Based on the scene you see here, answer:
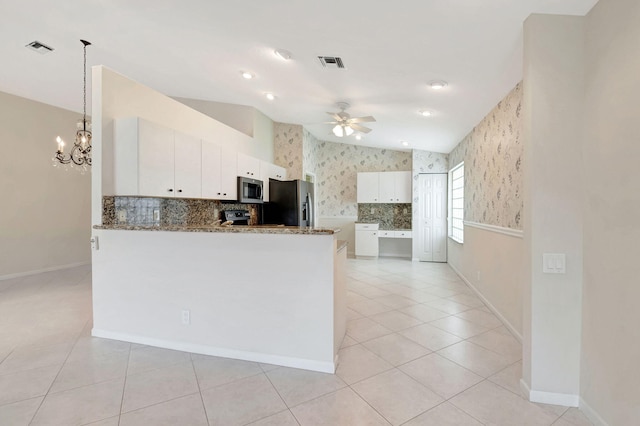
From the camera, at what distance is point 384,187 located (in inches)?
282

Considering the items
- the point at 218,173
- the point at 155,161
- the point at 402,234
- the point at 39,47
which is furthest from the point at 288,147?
the point at 39,47

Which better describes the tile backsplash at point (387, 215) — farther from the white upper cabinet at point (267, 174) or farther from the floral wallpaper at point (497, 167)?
the white upper cabinet at point (267, 174)

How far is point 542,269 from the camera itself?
1913 millimetres

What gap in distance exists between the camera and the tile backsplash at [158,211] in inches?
116

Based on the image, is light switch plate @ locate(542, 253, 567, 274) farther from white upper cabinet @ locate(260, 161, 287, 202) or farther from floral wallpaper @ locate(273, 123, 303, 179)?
floral wallpaper @ locate(273, 123, 303, 179)

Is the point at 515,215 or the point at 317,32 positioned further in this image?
the point at 515,215

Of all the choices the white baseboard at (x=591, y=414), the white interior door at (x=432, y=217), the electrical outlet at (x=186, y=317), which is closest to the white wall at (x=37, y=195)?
the electrical outlet at (x=186, y=317)

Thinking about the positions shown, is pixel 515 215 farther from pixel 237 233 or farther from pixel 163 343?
pixel 163 343

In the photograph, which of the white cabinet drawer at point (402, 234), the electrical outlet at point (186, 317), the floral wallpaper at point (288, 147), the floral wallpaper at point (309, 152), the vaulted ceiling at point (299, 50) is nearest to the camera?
the vaulted ceiling at point (299, 50)

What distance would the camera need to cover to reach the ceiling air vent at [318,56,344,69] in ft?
9.64

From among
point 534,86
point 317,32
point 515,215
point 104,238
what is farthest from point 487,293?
point 104,238

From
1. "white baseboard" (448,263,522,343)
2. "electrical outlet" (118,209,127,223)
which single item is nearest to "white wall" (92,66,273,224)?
"electrical outlet" (118,209,127,223)

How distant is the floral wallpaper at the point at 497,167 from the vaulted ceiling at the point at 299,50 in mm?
193

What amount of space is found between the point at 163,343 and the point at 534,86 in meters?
3.47
